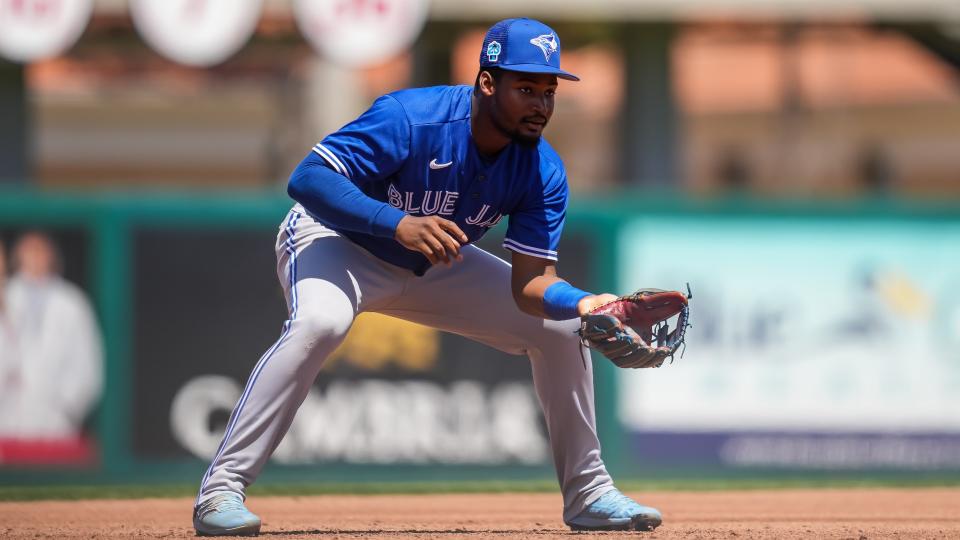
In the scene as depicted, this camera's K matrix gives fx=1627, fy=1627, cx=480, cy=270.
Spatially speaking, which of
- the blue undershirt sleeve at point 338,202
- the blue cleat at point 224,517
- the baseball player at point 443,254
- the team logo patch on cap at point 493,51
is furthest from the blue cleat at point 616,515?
the team logo patch on cap at point 493,51

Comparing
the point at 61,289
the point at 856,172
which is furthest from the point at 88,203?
the point at 856,172

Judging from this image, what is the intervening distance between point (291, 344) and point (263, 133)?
22.1 m

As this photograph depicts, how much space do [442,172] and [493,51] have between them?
423 millimetres

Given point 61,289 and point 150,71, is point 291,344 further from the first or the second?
point 150,71

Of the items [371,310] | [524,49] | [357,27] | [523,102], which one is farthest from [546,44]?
[357,27]

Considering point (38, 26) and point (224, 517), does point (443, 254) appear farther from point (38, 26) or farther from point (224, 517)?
point (38, 26)

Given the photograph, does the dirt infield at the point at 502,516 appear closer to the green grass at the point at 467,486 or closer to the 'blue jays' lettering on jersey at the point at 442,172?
the green grass at the point at 467,486

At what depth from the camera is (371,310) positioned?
548 centimetres

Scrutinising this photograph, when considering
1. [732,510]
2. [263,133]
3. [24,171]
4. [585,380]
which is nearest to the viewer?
[585,380]

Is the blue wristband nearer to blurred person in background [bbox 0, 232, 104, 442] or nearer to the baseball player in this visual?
the baseball player

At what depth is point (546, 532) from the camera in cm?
564

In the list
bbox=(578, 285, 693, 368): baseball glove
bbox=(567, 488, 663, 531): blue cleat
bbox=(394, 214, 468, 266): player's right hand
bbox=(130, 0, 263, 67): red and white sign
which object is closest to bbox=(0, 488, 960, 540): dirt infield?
bbox=(567, 488, 663, 531): blue cleat

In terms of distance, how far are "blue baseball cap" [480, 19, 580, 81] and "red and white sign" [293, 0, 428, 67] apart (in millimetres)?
6986

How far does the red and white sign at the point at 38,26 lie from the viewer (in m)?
11.6
